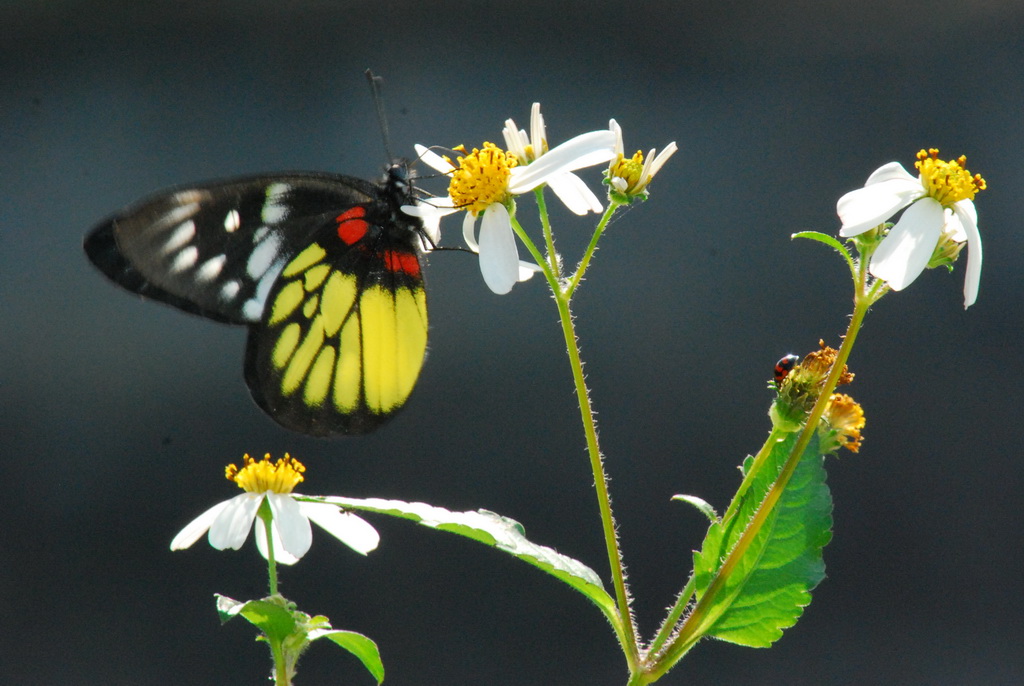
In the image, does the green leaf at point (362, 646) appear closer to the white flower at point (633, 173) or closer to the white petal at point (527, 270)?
the white petal at point (527, 270)

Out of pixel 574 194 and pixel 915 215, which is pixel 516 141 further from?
pixel 915 215

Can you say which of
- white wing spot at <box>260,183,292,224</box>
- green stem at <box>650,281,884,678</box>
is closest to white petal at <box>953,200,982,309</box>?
green stem at <box>650,281,884,678</box>

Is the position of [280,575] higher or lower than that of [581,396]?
lower

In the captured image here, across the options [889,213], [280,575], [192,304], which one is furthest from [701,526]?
[889,213]

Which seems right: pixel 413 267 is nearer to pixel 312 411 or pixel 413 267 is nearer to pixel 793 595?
pixel 312 411

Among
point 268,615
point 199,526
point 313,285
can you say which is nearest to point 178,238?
point 313,285

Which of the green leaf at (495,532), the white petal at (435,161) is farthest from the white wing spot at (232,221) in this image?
the green leaf at (495,532)

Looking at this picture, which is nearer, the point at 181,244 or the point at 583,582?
the point at 583,582
